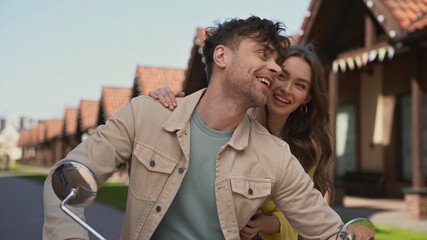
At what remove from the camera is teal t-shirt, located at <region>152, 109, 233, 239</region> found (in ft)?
7.33

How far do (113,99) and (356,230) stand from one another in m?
27.4

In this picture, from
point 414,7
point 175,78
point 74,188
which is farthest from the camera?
point 175,78

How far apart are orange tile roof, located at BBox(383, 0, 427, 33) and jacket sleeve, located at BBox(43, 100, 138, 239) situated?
28.7 ft

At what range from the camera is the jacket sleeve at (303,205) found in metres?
2.17

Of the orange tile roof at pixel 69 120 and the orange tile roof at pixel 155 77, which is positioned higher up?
the orange tile roof at pixel 155 77

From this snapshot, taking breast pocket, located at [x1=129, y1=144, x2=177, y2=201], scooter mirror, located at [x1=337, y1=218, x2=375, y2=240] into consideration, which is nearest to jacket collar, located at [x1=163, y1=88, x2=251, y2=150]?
A: breast pocket, located at [x1=129, y1=144, x2=177, y2=201]

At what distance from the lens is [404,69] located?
531 inches

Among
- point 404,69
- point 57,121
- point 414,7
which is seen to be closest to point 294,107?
point 414,7

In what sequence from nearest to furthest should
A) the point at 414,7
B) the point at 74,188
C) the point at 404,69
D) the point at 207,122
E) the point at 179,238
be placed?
1. the point at 74,188
2. the point at 179,238
3. the point at 207,122
4. the point at 414,7
5. the point at 404,69

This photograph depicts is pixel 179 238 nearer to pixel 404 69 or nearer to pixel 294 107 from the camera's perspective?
pixel 294 107

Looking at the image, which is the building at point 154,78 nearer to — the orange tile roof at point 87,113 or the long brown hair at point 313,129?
the orange tile roof at point 87,113

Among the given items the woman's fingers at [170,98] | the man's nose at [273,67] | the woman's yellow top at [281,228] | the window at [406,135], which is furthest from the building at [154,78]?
the man's nose at [273,67]

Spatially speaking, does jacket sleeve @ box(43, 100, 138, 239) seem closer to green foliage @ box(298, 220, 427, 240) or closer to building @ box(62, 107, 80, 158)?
green foliage @ box(298, 220, 427, 240)

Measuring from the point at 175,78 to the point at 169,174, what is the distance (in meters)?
20.5
